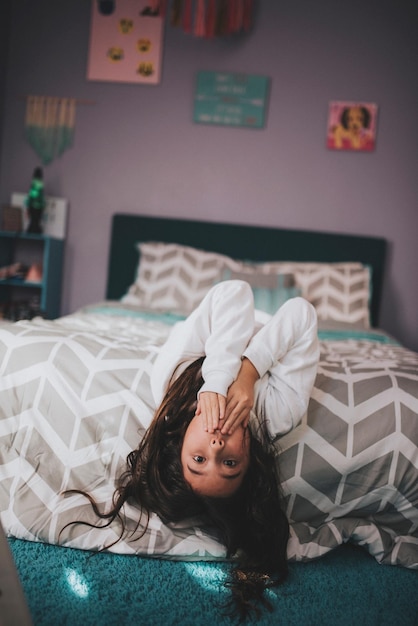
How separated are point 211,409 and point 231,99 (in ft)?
8.95

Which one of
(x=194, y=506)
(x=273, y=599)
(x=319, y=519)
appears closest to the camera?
(x=273, y=599)

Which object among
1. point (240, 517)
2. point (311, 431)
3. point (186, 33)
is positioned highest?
point (186, 33)

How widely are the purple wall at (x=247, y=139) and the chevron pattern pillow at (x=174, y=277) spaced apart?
1.55 ft

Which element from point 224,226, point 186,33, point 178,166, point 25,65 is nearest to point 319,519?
point 224,226

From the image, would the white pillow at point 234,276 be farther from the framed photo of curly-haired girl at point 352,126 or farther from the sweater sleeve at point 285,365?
the sweater sleeve at point 285,365

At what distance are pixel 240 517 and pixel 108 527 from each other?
1.10 ft

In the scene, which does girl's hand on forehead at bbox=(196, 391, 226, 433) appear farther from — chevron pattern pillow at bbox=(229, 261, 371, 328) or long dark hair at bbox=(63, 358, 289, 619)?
chevron pattern pillow at bbox=(229, 261, 371, 328)

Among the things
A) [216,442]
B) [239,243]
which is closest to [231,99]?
Result: [239,243]

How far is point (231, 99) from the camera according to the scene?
3.45m

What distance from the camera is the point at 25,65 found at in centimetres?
358

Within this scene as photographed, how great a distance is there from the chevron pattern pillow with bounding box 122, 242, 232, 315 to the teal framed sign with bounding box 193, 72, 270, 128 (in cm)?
92

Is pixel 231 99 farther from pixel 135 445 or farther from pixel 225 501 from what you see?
pixel 225 501

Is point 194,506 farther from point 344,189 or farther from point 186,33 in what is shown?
point 186,33

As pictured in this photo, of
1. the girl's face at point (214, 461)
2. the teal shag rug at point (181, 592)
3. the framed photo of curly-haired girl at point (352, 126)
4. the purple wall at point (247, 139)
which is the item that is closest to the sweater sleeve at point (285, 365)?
the girl's face at point (214, 461)
